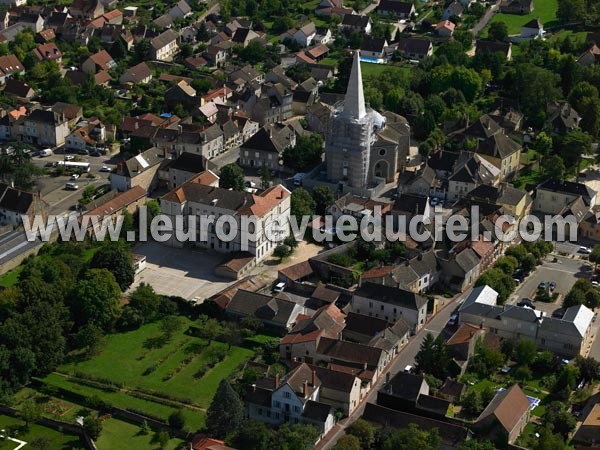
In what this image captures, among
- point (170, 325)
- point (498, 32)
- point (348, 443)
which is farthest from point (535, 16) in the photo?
point (348, 443)

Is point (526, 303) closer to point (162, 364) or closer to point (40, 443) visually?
point (162, 364)

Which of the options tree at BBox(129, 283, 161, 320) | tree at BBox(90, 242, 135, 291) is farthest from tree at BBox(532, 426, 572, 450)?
tree at BBox(90, 242, 135, 291)

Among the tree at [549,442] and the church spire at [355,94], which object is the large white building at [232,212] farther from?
the tree at [549,442]

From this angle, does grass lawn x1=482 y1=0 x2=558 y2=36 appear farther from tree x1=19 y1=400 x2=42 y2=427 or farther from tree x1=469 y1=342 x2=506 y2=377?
tree x1=19 y1=400 x2=42 y2=427

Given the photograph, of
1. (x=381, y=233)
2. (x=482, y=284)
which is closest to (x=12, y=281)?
(x=381, y=233)

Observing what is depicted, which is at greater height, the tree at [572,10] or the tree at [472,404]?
the tree at [572,10]

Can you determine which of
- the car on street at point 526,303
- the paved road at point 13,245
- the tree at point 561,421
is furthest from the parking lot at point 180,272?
the tree at point 561,421
